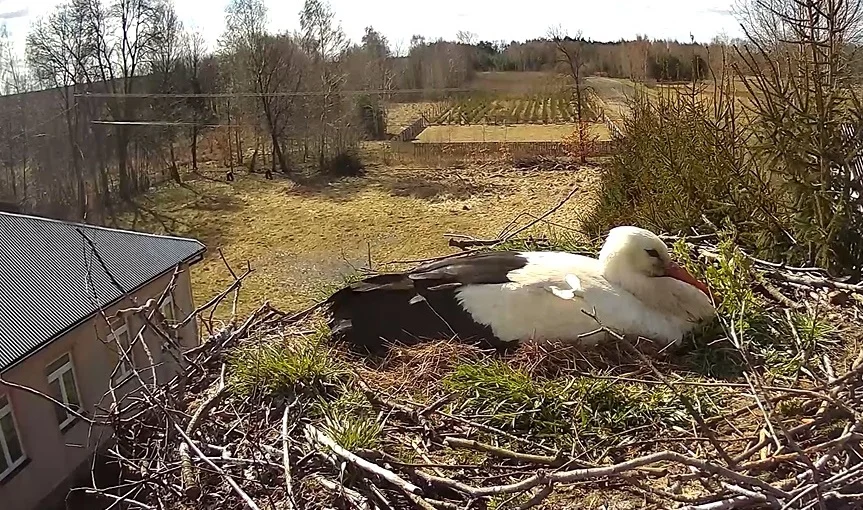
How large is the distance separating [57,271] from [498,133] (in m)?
10.8

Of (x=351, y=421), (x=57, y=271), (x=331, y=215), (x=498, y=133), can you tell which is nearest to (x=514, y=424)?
(x=351, y=421)

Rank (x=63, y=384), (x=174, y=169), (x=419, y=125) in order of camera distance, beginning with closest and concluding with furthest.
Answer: (x=63, y=384) < (x=174, y=169) < (x=419, y=125)

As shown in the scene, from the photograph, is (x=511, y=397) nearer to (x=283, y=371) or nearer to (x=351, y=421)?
(x=351, y=421)

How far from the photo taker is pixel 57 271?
6.56 metres

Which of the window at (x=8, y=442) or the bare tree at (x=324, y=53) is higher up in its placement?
the bare tree at (x=324, y=53)

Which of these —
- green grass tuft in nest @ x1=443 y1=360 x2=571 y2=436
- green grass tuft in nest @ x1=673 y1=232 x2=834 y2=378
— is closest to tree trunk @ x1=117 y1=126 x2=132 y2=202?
green grass tuft in nest @ x1=443 y1=360 x2=571 y2=436

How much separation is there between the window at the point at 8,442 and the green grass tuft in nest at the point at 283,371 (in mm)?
3939

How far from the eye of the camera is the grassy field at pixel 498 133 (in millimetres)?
15305

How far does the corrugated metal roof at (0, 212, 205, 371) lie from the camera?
5.55 meters

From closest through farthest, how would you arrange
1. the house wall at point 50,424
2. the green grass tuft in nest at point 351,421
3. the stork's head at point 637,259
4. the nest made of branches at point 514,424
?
the nest made of branches at point 514,424
the green grass tuft in nest at point 351,421
the stork's head at point 637,259
the house wall at point 50,424

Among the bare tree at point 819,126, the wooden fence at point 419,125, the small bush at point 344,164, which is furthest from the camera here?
the small bush at point 344,164

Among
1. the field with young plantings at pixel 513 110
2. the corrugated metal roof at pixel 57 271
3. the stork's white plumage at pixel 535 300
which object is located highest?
the field with young plantings at pixel 513 110

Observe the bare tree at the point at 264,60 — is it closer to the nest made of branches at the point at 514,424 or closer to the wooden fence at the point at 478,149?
the wooden fence at the point at 478,149

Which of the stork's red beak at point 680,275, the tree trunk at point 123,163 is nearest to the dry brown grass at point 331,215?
the tree trunk at point 123,163
